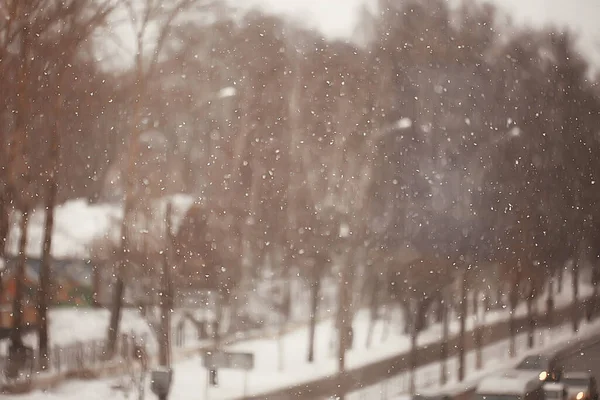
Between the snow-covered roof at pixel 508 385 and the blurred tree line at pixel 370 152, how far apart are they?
1.93m

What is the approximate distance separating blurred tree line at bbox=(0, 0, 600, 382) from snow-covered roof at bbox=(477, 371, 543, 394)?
1925 mm

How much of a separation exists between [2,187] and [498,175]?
224 inches

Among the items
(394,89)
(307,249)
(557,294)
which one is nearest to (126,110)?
(307,249)

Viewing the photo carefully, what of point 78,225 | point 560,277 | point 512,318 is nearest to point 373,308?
point 512,318

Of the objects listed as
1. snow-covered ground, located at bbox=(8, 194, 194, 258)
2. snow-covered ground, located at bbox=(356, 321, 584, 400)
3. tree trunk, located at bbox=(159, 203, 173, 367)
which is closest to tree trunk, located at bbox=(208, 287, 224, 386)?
tree trunk, located at bbox=(159, 203, 173, 367)

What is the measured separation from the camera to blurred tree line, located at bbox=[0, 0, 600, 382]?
802 centimetres

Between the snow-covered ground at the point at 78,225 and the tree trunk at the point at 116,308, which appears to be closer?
the tree trunk at the point at 116,308

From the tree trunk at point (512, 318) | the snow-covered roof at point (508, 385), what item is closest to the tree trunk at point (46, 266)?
the snow-covered roof at point (508, 385)

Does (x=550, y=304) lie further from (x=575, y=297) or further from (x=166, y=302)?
(x=166, y=302)

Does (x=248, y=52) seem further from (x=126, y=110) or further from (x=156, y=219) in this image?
(x=156, y=219)

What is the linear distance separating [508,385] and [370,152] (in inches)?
177

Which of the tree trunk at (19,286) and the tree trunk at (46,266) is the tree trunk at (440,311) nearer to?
the tree trunk at (46,266)

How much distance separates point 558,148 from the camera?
942 centimetres

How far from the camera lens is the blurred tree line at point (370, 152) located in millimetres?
8016
